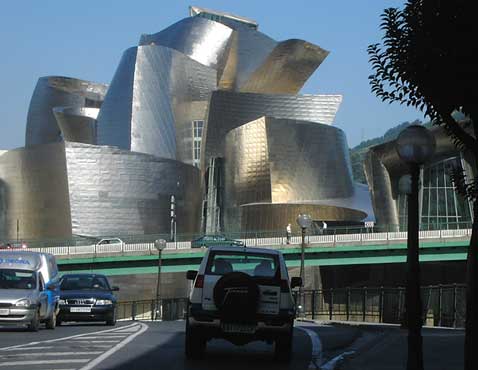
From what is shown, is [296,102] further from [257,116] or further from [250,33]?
[250,33]

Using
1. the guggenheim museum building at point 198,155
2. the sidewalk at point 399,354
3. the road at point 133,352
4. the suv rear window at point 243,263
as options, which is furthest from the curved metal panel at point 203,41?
the suv rear window at point 243,263

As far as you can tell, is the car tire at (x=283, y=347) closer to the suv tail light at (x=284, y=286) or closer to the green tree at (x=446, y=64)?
the suv tail light at (x=284, y=286)

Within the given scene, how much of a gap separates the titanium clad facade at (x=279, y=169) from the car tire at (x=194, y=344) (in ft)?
291

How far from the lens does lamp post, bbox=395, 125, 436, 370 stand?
13.1 meters

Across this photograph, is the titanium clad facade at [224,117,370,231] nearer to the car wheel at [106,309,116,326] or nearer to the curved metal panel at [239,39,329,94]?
the curved metal panel at [239,39,329,94]

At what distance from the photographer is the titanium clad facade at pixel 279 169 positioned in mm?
106750

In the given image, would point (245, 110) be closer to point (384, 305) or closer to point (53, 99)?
point (53, 99)

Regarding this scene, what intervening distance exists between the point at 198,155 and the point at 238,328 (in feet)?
342

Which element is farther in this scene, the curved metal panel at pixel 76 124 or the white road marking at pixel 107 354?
the curved metal panel at pixel 76 124

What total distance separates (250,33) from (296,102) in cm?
1670

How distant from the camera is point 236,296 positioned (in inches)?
677

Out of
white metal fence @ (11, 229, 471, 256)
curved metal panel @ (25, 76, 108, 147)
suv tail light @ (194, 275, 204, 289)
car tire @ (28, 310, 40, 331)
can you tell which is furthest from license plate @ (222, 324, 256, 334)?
curved metal panel @ (25, 76, 108, 147)

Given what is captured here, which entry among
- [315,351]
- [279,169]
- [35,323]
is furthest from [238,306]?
[279,169]

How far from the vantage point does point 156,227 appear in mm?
104938
